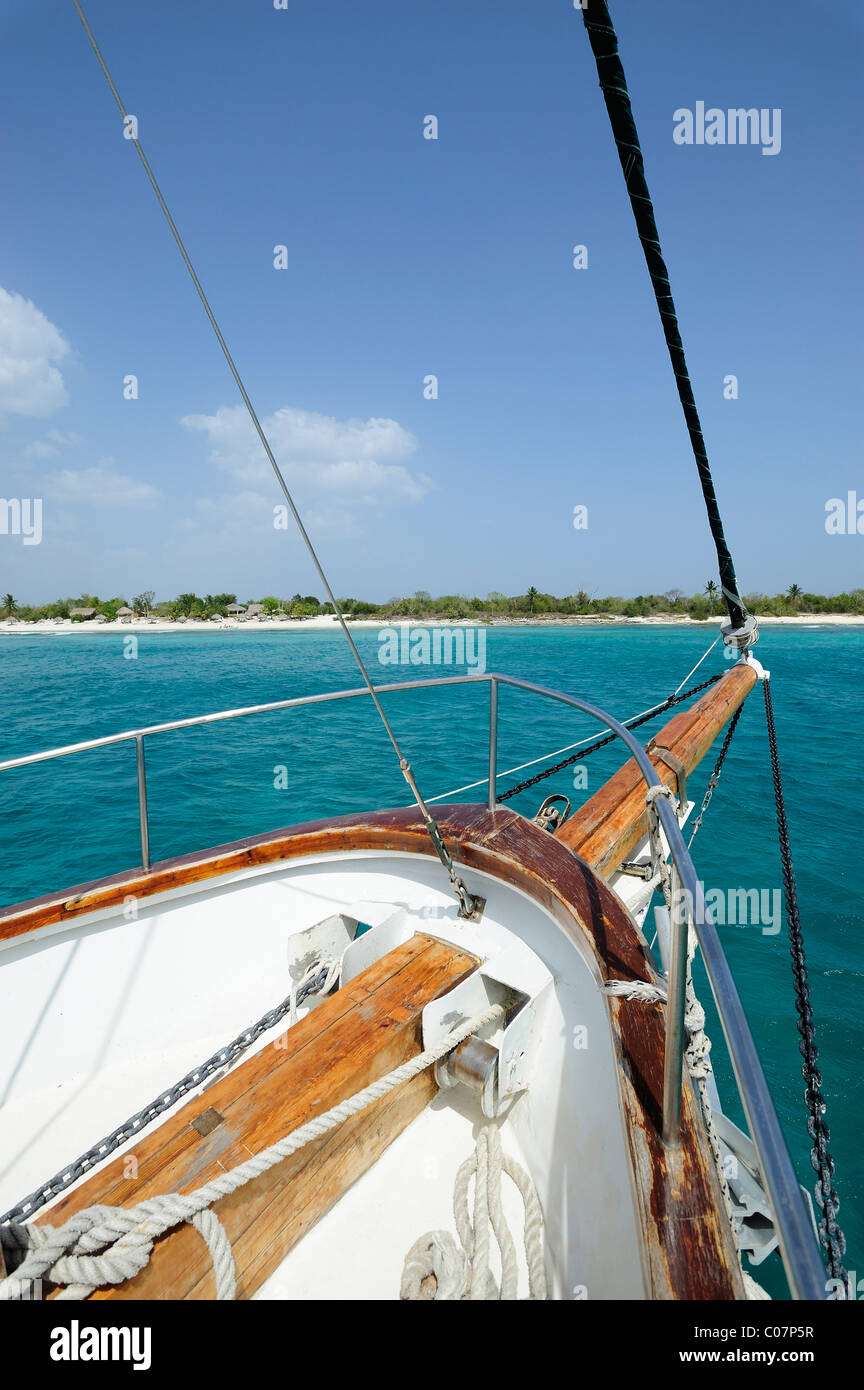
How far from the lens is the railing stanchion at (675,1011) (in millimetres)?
1016

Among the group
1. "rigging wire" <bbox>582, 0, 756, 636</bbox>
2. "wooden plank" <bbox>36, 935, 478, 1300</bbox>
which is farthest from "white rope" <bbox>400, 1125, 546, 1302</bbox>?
"rigging wire" <bbox>582, 0, 756, 636</bbox>

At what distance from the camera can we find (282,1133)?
1.41 meters

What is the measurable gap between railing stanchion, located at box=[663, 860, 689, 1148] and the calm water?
240 cm

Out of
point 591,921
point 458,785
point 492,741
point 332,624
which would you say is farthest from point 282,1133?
point 332,624

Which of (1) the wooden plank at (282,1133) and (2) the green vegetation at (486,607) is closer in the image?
(1) the wooden plank at (282,1133)

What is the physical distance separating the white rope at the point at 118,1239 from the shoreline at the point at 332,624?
216 feet

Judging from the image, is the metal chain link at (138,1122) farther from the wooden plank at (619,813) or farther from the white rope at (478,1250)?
the wooden plank at (619,813)

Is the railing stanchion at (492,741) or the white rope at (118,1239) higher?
the railing stanchion at (492,741)

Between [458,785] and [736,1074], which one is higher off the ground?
[736,1074]

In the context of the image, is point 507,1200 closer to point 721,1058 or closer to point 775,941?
point 721,1058

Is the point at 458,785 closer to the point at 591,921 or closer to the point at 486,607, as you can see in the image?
the point at 591,921

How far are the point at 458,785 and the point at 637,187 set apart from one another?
7.81 m

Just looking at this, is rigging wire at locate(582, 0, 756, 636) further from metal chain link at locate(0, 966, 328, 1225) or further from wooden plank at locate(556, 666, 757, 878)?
metal chain link at locate(0, 966, 328, 1225)

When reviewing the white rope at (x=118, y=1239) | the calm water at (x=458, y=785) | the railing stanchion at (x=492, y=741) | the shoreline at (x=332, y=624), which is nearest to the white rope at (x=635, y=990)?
the white rope at (x=118, y=1239)
